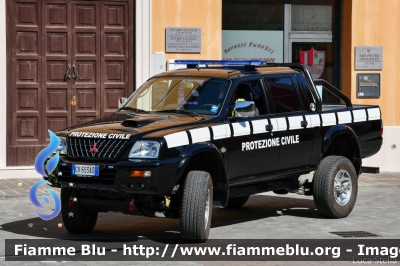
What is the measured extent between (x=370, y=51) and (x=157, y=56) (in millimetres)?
4106

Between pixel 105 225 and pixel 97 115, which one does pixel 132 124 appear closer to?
pixel 105 225

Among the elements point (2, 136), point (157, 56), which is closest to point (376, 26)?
point (157, 56)

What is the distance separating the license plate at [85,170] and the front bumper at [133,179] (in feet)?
0.12

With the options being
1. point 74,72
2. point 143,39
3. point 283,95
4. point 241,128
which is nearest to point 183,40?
point 143,39

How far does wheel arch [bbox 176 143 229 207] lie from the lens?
30.0 feet

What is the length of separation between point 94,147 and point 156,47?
728cm

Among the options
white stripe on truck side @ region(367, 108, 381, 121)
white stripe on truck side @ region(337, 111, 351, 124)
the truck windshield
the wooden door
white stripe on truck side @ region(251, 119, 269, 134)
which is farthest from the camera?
the wooden door

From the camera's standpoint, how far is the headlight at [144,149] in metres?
8.93

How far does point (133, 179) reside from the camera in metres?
8.84

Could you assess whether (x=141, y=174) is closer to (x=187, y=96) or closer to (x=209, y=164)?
(x=209, y=164)

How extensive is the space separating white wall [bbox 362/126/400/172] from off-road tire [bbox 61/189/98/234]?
8.13 meters

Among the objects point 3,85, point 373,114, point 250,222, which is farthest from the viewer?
point 3,85

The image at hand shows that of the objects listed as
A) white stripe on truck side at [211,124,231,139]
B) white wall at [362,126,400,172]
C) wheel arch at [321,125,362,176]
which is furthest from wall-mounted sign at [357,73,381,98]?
white stripe on truck side at [211,124,231,139]

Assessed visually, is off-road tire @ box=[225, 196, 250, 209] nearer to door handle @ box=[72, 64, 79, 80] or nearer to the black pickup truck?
the black pickup truck
